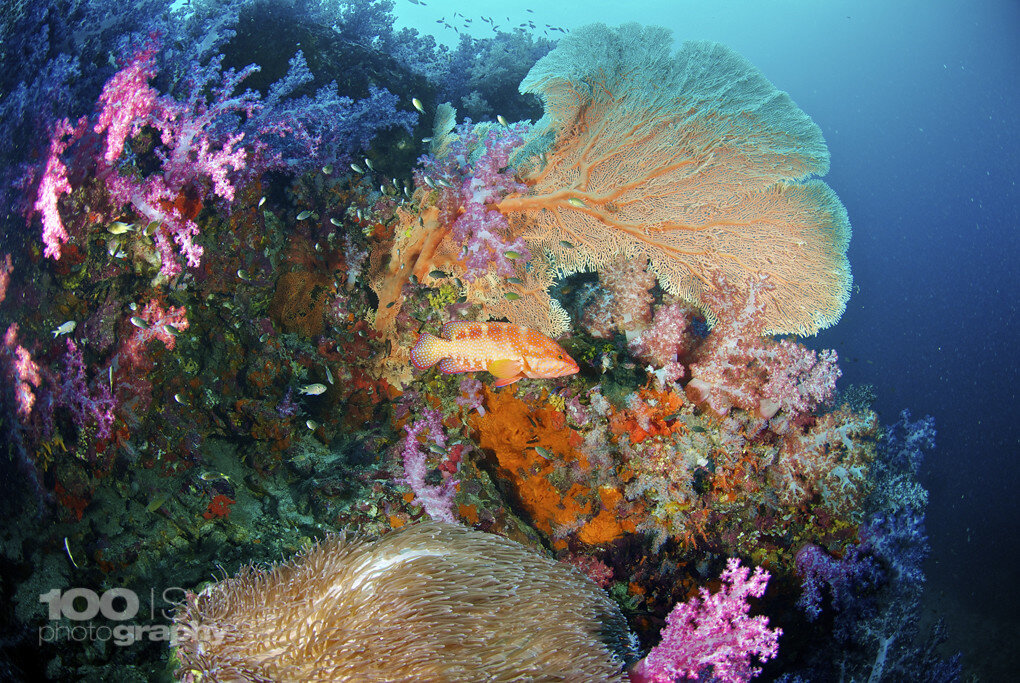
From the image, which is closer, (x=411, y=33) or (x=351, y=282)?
(x=351, y=282)

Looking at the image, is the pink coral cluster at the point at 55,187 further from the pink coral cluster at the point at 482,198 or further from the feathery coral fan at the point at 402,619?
the feathery coral fan at the point at 402,619

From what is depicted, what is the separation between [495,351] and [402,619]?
1640 mm

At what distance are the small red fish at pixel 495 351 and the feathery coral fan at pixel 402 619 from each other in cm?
108

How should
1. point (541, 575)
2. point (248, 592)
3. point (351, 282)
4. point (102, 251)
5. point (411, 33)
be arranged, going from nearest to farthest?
point (248, 592)
point (541, 575)
point (102, 251)
point (351, 282)
point (411, 33)

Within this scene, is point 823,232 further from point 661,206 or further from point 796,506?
point 796,506

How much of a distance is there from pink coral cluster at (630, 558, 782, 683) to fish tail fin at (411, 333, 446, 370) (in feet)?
7.99

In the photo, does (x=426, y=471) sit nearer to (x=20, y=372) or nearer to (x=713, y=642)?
(x=713, y=642)

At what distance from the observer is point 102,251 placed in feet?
11.3

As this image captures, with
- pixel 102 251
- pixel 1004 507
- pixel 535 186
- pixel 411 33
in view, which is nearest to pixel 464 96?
pixel 411 33

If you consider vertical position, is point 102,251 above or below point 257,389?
above

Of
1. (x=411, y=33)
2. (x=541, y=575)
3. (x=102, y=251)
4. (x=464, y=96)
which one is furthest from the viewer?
(x=411, y=33)

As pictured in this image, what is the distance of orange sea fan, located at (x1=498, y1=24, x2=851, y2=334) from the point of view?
3502 millimetres

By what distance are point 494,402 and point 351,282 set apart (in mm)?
1798

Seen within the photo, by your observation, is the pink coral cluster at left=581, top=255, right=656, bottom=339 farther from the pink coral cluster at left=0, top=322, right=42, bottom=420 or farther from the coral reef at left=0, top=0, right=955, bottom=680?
the pink coral cluster at left=0, top=322, right=42, bottom=420
